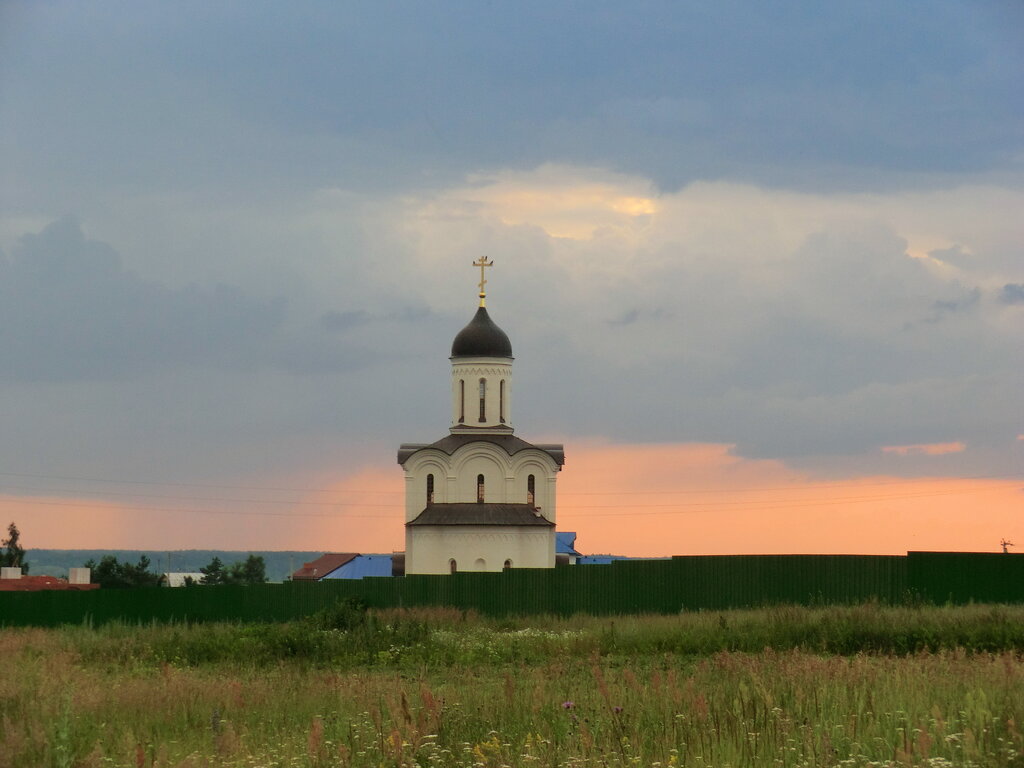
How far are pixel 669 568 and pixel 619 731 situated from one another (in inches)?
872

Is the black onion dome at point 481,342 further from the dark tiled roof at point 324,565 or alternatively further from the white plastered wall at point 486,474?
the dark tiled roof at point 324,565

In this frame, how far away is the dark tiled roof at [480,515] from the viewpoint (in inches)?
2176

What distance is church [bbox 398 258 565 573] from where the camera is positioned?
5538 centimetres

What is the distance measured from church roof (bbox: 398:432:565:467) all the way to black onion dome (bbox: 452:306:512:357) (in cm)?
336

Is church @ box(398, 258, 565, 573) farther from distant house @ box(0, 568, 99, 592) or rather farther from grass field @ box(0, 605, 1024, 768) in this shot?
grass field @ box(0, 605, 1024, 768)

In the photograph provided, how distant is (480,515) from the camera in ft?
183

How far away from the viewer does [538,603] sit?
112 feet

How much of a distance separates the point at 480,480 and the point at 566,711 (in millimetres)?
47586

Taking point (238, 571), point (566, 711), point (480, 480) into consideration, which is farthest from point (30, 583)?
point (238, 571)

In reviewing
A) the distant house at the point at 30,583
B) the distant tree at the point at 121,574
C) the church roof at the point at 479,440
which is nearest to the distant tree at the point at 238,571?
the distant tree at the point at 121,574

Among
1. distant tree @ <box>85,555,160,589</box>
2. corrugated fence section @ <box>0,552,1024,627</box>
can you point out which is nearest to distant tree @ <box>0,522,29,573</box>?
distant tree @ <box>85,555,160,589</box>

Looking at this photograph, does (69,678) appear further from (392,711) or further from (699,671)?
(699,671)

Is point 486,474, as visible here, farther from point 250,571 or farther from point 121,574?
point 250,571

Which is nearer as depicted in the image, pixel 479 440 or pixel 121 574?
pixel 479 440
